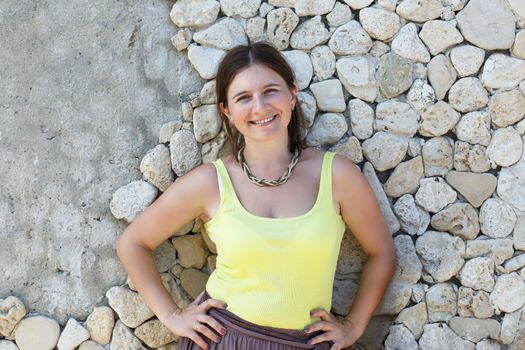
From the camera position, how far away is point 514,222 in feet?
7.81

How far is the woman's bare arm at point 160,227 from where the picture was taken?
2.26m

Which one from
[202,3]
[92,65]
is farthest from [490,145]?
[92,65]

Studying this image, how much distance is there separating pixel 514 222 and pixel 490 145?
0.87ft

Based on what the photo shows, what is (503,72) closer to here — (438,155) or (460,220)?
(438,155)

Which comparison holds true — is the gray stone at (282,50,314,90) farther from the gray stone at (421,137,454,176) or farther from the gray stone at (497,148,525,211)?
the gray stone at (497,148,525,211)

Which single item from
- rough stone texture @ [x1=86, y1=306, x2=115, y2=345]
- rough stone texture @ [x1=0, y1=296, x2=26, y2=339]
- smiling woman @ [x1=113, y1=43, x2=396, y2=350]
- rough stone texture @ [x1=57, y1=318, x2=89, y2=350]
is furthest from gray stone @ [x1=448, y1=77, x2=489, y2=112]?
rough stone texture @ [x1=0, y1=296, x2=26, y2=339]

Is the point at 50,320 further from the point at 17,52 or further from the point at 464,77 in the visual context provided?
the point at 464,77

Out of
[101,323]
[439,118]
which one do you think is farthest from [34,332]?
[439,118]

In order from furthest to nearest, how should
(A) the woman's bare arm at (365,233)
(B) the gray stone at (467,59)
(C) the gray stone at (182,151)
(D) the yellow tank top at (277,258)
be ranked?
(C) the gray stone at (182,151) < (B) the gray stone at (467,59) < (A) the woman's bare arm at (365,233) < (D) the yellow tank top at (277,258)

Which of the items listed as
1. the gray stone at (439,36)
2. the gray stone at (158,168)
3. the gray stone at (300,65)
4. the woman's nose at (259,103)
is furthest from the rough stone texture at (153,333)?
the gray stone at (439,36)

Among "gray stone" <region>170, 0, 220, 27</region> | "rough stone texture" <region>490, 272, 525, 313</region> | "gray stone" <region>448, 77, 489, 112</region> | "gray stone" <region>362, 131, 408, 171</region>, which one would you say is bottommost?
"rough stone texture" <region>490, 272, 525, 313</region>

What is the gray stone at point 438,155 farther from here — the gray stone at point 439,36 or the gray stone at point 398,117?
the gray stone at point 439,36

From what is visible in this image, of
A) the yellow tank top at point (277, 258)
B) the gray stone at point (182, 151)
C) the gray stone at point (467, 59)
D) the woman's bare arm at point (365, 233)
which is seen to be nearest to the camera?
the yellow tank top at point (277, 258)

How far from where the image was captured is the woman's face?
2166 mm
